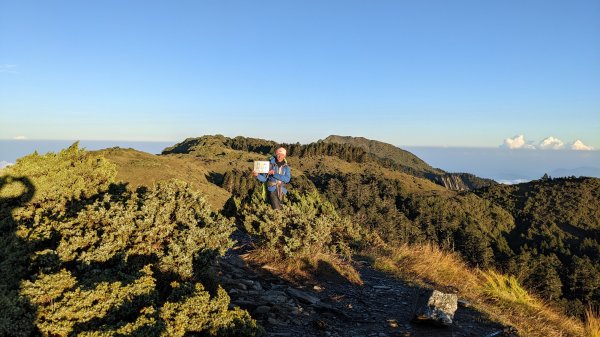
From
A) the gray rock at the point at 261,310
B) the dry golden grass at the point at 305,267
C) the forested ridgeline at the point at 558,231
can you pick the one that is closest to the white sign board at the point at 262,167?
the dry golden grass at the point at 305,267

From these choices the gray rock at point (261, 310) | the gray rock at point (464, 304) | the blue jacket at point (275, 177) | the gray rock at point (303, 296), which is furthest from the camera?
the blue jacket at point (275, 177)

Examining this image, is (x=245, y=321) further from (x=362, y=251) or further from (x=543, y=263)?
(x=543, y=263)

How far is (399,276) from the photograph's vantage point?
8555 millimetres

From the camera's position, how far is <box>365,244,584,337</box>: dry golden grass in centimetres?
656

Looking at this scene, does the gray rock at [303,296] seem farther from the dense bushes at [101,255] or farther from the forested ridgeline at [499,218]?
the forested ridgeline at [499,218]

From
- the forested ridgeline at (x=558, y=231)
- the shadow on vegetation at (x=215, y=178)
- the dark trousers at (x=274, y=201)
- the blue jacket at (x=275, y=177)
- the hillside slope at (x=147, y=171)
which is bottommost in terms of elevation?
the forested ridgeline at (x=558, y=231)

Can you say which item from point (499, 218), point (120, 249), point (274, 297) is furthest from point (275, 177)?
point (499, 218)

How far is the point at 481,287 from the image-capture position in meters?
8.32

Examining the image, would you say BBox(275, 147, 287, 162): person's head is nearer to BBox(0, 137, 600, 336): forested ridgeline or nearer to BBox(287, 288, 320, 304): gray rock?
BBox(0, 137, 600, 336): forested ridgeline

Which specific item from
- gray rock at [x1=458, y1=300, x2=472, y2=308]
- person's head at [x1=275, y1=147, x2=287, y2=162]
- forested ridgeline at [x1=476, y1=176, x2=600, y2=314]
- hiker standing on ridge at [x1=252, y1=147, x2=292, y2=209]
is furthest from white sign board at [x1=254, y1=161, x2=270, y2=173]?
forested ridgeline at [x1=476, y1=176, x2=600, y2=314]

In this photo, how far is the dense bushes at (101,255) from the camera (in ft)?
10.4

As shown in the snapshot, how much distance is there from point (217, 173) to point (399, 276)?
57974 millimetres

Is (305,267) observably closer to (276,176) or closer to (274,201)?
(274,201)

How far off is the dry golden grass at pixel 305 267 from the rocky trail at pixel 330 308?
195 millimetres
